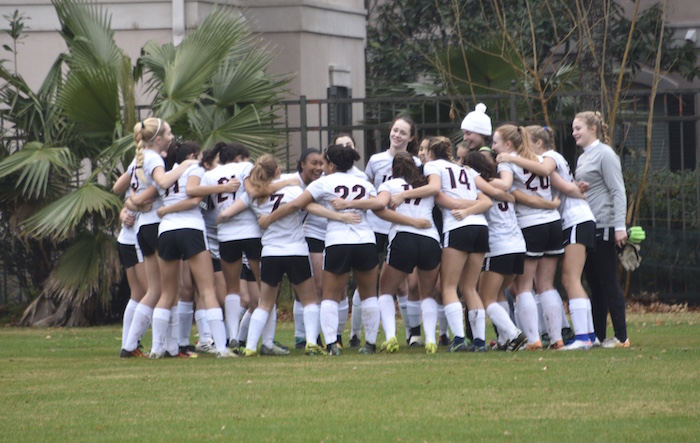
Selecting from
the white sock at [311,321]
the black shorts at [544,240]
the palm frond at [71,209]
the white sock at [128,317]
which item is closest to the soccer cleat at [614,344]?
the black shorts at [544,240]

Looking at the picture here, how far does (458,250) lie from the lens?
10312 millimetres

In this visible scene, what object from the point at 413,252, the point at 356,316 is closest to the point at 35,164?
the point at 356,316

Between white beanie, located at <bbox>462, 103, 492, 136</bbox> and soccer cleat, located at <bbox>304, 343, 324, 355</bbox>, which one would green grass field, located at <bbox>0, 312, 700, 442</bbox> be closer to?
soccer cleat, located at <bbox>304, 343, 324, 355</bbox>

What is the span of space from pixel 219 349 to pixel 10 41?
10577mm

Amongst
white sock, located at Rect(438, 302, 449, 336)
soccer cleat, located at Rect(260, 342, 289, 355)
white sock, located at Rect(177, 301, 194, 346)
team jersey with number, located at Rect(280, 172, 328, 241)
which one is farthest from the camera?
white sock, located at Rect(438, 302, 449, 336)

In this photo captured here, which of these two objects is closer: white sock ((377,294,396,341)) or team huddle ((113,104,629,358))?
team huddle ((113,104,629,358))

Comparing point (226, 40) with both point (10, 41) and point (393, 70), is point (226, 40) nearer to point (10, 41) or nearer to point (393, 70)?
point (10, 41)

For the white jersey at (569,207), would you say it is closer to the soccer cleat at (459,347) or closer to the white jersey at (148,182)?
the soccer cleat at (459,347)

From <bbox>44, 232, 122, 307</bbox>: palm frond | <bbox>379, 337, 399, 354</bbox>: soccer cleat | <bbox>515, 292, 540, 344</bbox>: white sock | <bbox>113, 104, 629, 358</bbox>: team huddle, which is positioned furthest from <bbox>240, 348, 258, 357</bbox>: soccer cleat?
<bbox>44, 232, 122, 307</bbox>: palm frond

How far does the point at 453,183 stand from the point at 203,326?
256 centimetres

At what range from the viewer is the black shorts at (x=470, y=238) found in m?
10.2

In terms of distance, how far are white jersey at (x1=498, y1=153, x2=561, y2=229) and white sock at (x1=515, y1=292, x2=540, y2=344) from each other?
0.60 metres

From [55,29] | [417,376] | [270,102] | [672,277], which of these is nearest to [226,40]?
[270,102]

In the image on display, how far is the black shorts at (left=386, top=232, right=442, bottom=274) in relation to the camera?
33.6 feet
